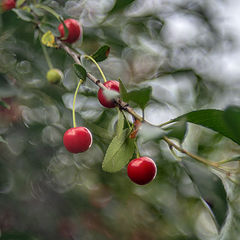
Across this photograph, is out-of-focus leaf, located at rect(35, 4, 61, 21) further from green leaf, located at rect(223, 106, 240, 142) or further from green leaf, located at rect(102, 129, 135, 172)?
green leaf, located at rect(223, 106, 240, 142)

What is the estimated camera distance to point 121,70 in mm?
3057

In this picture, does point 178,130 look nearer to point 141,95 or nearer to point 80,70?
point 141,95

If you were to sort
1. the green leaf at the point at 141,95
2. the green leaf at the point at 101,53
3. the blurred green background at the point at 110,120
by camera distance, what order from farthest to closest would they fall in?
the blurred green background at the point at 110,120, the green leaf at the point at 101,53, the green leaf at the point at 141,95

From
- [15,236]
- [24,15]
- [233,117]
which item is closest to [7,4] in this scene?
[24,15]

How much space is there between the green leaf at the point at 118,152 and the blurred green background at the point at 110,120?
3.31ft

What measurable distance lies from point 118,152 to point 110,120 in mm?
1217

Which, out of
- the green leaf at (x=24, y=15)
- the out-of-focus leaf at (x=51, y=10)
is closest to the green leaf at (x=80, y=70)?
the out-of-focus leaf at (x=51, y=10)

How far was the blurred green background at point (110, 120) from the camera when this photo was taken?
232 centimetres

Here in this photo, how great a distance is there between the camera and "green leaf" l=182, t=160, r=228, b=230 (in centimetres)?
98

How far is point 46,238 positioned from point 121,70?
4.85 feet

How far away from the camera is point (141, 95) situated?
0.93 m

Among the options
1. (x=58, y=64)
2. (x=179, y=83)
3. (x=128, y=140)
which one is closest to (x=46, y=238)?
(x=58, y=64)

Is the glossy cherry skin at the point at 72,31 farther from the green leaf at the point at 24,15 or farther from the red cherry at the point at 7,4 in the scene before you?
the red cherry at the point at 7,4

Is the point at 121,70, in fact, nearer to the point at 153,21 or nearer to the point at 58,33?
the point at 153,21
